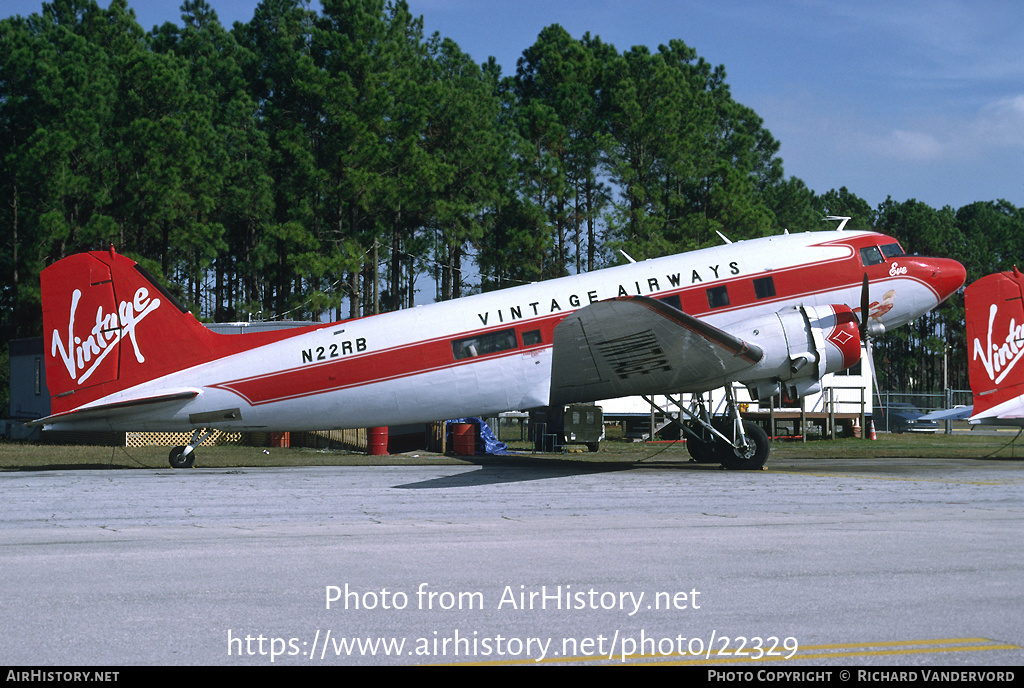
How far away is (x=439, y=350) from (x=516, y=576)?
11.4 m

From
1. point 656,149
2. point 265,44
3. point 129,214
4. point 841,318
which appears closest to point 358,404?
point 841,318

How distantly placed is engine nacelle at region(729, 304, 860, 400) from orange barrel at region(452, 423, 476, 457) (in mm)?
11495

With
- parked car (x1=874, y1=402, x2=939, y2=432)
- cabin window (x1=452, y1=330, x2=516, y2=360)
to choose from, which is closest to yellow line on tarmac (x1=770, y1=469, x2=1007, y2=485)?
cabin window (x1=452, y1=330, x2=516, y2=360)

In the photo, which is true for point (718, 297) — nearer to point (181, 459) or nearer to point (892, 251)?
point (892, 251)

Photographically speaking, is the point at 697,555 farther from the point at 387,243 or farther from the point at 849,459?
the point at 387,243

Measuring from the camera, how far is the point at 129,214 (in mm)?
42500

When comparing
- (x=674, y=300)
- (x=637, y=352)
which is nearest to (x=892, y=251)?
(x=674, y=300)

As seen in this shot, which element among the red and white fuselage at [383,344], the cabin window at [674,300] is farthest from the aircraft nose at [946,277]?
the cabin window at [674,300]

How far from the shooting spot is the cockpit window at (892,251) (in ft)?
66.5

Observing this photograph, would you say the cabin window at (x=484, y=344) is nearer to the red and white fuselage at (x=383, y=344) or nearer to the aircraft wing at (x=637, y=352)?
the red and white fuselage at (x=383, y=344)

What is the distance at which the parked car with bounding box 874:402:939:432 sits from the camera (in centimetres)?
4453

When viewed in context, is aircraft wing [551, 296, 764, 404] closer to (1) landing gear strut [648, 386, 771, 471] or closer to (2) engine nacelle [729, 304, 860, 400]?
(2) engine nacelle [729, 304, 860, 400]

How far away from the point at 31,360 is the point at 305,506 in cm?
2872

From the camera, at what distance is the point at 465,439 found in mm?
28391
